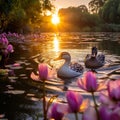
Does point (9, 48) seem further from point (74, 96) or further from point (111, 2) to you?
point (111, 2)

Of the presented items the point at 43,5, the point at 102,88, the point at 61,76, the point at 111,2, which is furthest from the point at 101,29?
the point at 102,88

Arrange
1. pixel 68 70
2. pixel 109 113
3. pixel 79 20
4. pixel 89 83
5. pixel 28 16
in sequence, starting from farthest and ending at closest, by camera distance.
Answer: pixel 79 20, pixel 28 16, pixel 68 70, pixel 89 83, pixel 109 113

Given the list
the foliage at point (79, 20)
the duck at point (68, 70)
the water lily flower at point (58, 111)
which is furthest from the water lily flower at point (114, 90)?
the foliage at point (79, 20)

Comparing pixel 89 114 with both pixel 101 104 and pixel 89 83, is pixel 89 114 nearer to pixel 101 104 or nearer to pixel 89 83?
pixel 101 104

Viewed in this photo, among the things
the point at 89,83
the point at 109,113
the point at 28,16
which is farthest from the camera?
the point at 28,16

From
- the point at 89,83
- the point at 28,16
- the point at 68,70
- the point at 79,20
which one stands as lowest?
the point at 79,20

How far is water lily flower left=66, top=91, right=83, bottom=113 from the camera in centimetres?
152

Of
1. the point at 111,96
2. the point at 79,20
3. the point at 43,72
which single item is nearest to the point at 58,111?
the point at 111,96

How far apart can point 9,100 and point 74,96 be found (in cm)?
628

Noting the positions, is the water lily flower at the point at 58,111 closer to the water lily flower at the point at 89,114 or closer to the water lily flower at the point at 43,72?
the water lily flower at the point at 89,114

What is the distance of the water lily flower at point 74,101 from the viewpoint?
1521mm

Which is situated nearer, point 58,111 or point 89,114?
point 89,114

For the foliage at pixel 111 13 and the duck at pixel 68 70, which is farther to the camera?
the foliage at pixel 111 13

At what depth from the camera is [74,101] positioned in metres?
1.52
